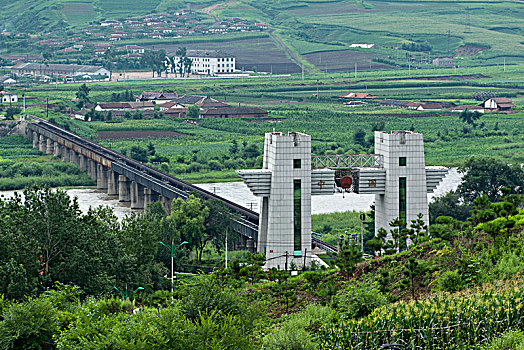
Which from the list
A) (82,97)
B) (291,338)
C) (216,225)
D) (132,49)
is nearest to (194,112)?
(82,97)

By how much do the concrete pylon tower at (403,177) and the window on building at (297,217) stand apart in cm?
395

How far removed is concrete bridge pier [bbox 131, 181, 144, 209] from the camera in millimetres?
74812

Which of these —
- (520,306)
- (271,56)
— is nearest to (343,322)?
(520,306)

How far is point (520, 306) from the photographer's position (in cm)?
2447

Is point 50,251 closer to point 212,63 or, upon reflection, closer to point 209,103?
point 209,103

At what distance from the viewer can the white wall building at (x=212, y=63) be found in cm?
17762

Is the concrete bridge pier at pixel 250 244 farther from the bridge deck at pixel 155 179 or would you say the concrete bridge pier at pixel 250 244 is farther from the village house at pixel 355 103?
the village house at pixel 355 103

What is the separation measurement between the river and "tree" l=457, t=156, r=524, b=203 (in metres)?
4.20

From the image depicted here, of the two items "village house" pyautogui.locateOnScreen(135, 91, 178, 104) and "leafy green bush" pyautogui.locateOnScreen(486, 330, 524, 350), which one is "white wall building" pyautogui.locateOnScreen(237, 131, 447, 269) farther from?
"village house" pyautogui.locateOnScreen(135, 91, 178, 104)

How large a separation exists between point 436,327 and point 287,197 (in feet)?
57.6

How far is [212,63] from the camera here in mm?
177750

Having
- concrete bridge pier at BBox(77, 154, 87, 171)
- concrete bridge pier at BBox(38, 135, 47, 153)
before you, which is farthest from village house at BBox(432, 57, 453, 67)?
concrete bridge pier at BBox(77, 154, 87, 171)

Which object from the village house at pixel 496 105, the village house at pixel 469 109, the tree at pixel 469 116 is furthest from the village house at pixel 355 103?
the tree at pixel 469 116

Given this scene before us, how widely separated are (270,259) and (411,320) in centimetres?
1690
